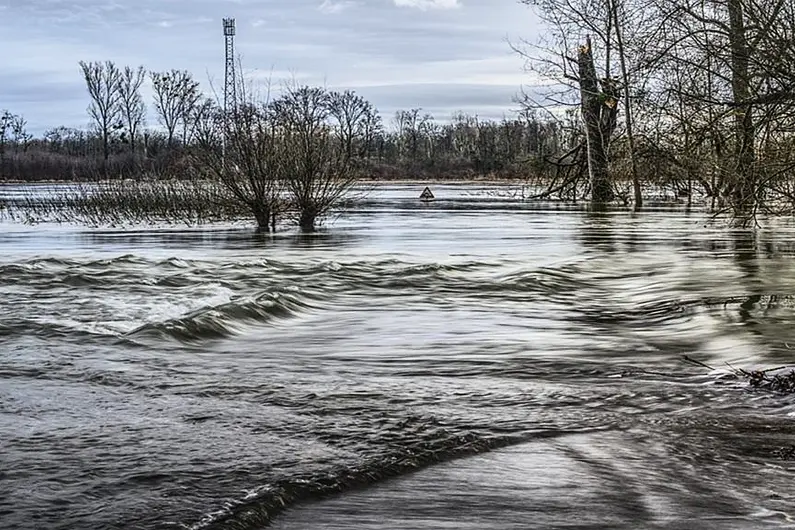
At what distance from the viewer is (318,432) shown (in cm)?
620

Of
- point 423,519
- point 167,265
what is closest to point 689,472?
point 423,519

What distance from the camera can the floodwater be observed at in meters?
4.81

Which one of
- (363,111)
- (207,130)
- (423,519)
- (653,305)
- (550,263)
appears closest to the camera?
(423,519)

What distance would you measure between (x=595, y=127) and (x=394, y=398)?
113 feet

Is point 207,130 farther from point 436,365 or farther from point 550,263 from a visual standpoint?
point 436,365

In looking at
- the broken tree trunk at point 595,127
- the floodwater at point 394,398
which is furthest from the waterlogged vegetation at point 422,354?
the broken tree trunk at point 595,127

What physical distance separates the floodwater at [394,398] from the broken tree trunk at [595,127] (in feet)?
68.8

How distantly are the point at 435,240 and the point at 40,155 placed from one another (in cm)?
9282

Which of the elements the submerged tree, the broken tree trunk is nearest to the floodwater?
the submerged tree

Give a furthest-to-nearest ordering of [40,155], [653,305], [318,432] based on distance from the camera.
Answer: [40,155] → [653,305] → [318,432]

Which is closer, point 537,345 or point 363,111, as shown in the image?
point 537,345

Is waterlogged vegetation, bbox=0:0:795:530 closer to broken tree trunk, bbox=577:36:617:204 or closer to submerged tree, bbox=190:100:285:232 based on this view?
submerged tree, bbox=190:100:285:232

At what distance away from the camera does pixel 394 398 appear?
7188 millimetres

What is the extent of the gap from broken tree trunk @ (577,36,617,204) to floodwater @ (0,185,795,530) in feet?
68.8
